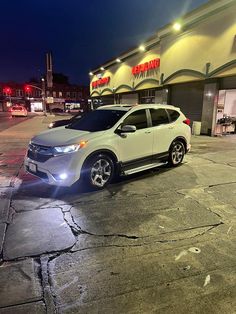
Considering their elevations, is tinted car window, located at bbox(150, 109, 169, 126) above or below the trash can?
above

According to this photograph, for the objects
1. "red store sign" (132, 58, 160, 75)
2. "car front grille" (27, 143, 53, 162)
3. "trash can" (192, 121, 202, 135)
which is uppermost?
"red store sign" (132, 58, 160, 75)

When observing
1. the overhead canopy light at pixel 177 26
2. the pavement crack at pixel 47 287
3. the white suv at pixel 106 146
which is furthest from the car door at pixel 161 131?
the overhead canopy light at pixel 177 26

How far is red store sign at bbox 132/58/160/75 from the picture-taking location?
21.3m

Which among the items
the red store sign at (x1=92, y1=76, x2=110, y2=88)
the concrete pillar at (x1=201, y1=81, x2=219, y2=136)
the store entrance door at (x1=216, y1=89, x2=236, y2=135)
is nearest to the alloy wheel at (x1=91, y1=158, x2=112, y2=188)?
the concrete pillar at (x1=201, y1=81, x2=219, y2=136)

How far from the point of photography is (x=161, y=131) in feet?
23.0

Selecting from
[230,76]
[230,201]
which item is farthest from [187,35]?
[230,201]

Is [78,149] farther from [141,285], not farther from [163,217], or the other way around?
[141,285]

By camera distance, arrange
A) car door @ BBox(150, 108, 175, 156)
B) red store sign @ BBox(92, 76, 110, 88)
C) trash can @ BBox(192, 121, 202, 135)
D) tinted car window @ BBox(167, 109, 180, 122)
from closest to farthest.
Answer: car door @ BBox(150, 108, 175, 156), tinted car window @ BBox(167, 109, 180, 122), trash can @ BBox(192, 121, 202, 135), red store sign @ BBox(92, 76, 110, 88)

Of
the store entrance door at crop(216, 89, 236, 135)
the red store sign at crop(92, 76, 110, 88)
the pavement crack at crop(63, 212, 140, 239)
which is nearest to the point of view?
the pavement crack at crop(63, 212, 140, 239)

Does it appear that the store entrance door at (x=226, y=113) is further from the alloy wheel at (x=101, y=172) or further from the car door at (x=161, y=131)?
the alloy wheel at (x=101, y=172)

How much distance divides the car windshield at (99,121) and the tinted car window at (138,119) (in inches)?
8.1

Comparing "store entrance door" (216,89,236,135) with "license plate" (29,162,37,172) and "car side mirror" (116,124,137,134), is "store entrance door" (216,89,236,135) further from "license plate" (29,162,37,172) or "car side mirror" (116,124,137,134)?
"license plate" (29,162,37,172)

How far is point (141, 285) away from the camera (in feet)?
9.36

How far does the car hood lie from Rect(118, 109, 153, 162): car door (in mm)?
661
